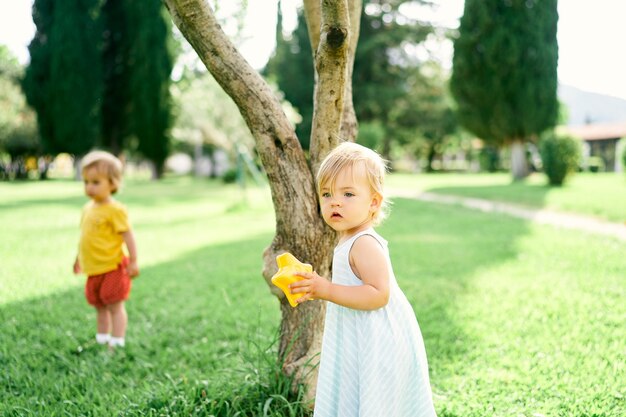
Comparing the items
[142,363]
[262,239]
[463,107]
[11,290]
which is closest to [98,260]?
[142,363]

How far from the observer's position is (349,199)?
159 centimetres

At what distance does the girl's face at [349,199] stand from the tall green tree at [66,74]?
2564cm

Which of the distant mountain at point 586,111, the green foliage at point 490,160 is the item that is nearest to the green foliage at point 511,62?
the green foliage at point 490,160

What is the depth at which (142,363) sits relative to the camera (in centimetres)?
291

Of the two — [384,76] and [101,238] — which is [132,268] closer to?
[101,238]

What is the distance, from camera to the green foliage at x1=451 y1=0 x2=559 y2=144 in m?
17.9

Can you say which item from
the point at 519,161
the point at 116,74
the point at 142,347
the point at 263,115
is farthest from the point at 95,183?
the point at 116,74

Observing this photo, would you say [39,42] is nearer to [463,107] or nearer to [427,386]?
[463,107]

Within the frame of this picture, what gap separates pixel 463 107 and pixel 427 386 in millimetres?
18766

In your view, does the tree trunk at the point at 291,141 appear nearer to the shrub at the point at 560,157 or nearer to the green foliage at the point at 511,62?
the shrub at the point at 560,157

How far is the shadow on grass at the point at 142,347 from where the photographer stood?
2.42m

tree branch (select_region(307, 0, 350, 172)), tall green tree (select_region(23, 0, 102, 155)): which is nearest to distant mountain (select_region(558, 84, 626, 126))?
tall green tree (select_region(23, 0, 102, 155))

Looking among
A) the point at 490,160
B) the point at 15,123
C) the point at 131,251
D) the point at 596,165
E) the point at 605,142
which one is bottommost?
the point at 131,251

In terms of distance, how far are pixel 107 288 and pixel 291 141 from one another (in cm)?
178
